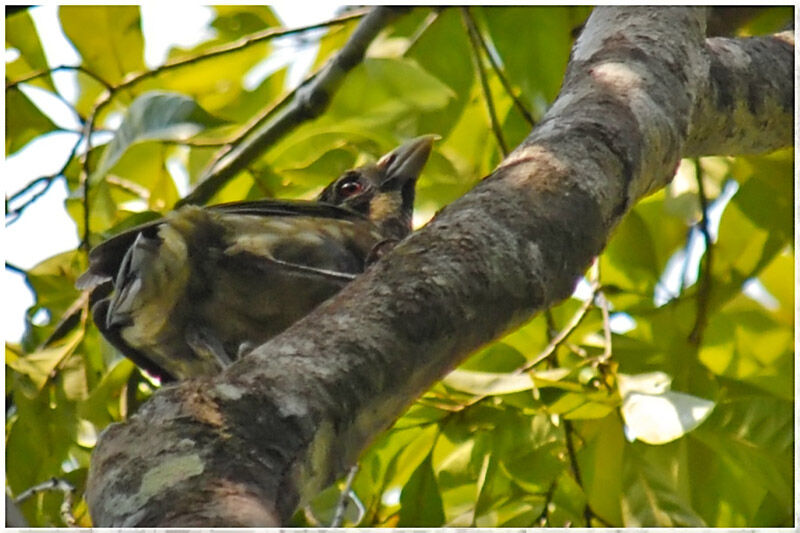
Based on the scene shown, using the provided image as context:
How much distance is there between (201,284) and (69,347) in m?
0.72

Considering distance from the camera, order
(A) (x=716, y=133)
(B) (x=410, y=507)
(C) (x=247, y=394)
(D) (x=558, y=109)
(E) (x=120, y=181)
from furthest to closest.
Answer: (E) (x=120, y=181) < (B) (x=410, y=507) < (A) (x=716, y=133) < (D) (x=558, y=109) < (C) (x=247, y=394)

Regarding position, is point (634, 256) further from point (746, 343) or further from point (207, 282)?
point (207, 282)

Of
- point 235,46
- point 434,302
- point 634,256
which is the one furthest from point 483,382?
point 235,46

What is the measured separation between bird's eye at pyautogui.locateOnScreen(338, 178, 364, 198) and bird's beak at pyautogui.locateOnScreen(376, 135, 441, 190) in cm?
6

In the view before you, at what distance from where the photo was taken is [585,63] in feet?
7.19

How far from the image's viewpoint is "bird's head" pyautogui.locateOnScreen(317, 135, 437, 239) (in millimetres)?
3199

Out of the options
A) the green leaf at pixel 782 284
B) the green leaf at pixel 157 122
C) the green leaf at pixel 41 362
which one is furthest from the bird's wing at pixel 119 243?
the green leaf at pixel 782 284

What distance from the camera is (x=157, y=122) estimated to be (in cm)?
279

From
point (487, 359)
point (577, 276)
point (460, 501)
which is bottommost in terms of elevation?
point (460, 501)

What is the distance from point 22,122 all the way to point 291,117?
2.45 ft

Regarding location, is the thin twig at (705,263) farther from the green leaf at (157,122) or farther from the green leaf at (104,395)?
the green leaf at (104,395)

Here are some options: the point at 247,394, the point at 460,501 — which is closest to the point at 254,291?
the point at 460,501

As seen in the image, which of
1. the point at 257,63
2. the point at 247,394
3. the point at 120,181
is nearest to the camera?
the point at 247,394

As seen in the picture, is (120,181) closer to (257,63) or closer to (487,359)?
(257,63)
